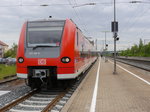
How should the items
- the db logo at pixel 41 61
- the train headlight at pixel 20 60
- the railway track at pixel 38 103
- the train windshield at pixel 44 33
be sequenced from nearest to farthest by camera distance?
the railway track at pixel 38 103
the db logo at pixel 41 61
the train headlight at pixel 20 60
the train windshield at pixel 44 33

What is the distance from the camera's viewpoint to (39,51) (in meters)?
10.0

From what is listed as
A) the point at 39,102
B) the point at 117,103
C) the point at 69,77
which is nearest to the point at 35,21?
the point at 69,77

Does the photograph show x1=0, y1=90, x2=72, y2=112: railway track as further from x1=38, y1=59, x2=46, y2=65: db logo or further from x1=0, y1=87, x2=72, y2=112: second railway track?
x1=38, y1=59, x2=46, y2=65: db logo

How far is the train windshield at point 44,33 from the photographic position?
403 inches

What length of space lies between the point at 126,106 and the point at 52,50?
12.3 feet

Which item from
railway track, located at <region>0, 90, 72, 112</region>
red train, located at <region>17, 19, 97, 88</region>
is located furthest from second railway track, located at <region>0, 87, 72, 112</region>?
red train, located at <region>17, 19, 97, 88</region>

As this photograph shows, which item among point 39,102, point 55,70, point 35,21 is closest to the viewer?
point 39,102

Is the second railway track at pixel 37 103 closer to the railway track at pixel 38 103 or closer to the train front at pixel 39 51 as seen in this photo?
the railway track at pixel 38 103

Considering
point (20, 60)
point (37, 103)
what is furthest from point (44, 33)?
point (37, 103)

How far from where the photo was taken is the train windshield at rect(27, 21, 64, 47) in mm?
10242

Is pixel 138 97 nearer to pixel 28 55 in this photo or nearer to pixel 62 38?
pixel 62 38

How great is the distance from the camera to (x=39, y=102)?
8734 mm

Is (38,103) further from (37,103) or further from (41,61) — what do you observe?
(41,61)

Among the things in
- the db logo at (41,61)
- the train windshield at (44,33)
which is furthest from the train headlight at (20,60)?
the db logo at (41,61)
